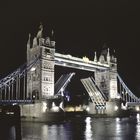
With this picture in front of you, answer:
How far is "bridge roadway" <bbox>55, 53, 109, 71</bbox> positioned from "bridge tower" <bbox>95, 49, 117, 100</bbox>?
1865 millimetres

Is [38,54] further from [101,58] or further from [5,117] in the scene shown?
[5,117]

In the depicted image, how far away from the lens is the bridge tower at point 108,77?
68.4m

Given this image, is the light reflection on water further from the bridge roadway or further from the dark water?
the bridge roadway

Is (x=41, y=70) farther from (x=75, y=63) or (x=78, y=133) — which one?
(x=78, y=133)

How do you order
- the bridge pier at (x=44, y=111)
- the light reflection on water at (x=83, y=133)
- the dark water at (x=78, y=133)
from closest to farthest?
the dark water at (x=78, y=133) → the light reflection on water at (x=83, y=133) → the bridge pier at (x=44, y=111)

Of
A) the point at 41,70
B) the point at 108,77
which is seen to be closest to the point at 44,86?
the point at 41,70

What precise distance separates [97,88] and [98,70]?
5.67 metres

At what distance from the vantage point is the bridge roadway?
54.0 metres

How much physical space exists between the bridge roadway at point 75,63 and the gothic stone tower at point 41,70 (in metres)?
2.93

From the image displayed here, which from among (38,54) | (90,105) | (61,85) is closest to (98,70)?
(90,105)

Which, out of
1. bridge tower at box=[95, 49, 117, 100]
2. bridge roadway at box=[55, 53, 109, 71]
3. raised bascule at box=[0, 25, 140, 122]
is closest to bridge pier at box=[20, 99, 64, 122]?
raised bascule at box=[0, 25, 140, 122]

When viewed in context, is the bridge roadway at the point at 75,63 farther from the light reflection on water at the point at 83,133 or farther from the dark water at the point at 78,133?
the dark water at the point at 78,133

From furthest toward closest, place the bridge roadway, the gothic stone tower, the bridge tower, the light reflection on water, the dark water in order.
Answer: the bridge tower → the bridge roadway → the gothic stone tower → the light reflection on water → the dark water

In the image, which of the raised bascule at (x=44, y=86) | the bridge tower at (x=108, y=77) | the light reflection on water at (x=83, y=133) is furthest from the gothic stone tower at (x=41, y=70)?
the bridge tower at (x=108, y=77)
